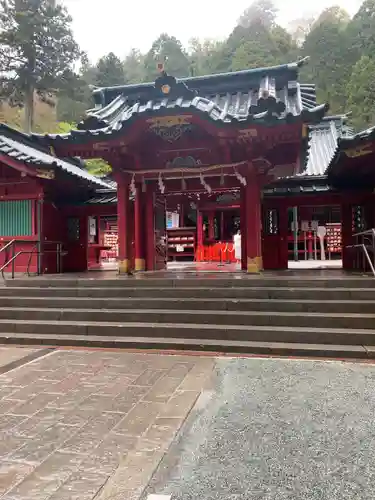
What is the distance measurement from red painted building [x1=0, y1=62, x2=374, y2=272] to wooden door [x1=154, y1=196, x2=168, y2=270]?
2.5 inches

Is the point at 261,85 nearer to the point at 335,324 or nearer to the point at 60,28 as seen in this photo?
the point at 335,324

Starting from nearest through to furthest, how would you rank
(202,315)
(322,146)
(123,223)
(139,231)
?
(202,315) < (123,223) < (139,231) < (322,146)

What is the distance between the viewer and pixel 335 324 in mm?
5973

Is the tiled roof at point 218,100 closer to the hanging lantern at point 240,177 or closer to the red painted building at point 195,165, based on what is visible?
the red painted building at point 195,165

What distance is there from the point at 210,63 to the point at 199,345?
44806 millimetres

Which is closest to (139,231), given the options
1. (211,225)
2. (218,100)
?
(218,100)

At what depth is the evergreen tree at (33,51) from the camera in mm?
30188

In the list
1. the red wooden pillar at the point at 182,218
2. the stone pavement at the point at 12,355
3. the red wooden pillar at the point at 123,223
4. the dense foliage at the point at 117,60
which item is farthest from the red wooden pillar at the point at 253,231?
the dense foliage at the point at 117,60

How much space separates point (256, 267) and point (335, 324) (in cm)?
347

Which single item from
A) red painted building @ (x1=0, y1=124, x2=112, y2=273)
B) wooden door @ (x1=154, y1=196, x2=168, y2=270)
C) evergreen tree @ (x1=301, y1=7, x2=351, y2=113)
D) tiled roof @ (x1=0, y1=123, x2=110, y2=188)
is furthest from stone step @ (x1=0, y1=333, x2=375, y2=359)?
evergreen tree @ (x1=301, y1=7, x2=351, y2=113)

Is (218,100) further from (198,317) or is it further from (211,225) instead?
(211,225)

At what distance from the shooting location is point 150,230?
1137cm

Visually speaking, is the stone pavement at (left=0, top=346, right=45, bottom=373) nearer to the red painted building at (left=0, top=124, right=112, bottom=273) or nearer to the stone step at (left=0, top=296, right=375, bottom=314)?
the stone step at (left=0, top=296, right=375, bottom=314)

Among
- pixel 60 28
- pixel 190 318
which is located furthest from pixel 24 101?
pixel 190 318
